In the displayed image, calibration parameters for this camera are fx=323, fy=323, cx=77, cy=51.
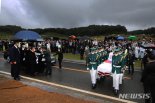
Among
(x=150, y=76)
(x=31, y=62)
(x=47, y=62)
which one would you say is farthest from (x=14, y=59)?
(x=150, y=76)

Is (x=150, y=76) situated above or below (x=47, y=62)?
above

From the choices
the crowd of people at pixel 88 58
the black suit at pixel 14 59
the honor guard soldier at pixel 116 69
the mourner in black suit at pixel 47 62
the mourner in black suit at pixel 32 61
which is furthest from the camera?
the mourner in black suit at pixel 47 62

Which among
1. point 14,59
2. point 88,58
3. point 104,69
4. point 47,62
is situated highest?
point 88,58

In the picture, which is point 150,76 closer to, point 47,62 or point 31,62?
point 47,62

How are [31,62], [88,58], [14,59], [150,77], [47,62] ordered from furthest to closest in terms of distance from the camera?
1. [47,62]
2. [31,62]
3. [14,59]
4. [88,58]
5. [150,77]

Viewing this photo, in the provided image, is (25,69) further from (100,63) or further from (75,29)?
(75,29)

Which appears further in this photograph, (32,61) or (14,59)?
(32,61)

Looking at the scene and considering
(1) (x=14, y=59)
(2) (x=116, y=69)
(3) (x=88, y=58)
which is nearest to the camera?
(2) (x=116, y=69)

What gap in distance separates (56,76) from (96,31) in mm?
55898

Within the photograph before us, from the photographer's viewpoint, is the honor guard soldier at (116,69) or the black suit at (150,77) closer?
the black suit at (150,77)

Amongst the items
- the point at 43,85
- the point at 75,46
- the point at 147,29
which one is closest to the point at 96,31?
the point at 147,29

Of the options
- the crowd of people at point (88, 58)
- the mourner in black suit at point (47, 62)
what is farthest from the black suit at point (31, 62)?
the mourner in black suit at point (47, 62)

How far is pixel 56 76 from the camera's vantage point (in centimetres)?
1736

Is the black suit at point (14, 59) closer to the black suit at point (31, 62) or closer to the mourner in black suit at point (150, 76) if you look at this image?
the black suit at point (31, 62)
